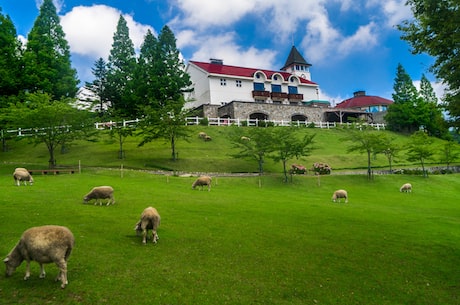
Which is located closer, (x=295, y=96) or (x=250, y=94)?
(x=250, y=94)

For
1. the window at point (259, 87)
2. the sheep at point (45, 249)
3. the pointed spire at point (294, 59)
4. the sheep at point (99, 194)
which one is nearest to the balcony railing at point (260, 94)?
the window at point (259, 87)

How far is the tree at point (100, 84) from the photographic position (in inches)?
2244

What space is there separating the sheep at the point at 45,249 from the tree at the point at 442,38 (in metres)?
11.8

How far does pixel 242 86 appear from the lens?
6556 cm

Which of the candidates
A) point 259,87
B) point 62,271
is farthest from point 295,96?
point 62,271

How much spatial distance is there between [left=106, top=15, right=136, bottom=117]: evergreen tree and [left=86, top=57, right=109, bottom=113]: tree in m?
1.02

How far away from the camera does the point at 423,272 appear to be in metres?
10.5

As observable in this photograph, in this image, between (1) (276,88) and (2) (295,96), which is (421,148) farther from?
(1) (276,88)

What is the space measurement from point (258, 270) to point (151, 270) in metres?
3.01

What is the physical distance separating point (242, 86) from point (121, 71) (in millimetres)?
22433

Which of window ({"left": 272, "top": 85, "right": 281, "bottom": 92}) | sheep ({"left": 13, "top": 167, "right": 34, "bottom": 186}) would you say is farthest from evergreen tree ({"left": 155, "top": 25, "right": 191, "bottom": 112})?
sheep ({"left": 13, "top": 167, "right": 34, "bottom": 186})

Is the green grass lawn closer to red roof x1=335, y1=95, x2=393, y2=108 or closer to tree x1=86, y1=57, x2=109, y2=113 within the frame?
tree x1=86, y1=57, x2=109, y2=113

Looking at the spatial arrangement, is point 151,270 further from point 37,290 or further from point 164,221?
point 164,221

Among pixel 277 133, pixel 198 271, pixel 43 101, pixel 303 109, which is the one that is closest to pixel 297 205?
pixel 198 271
